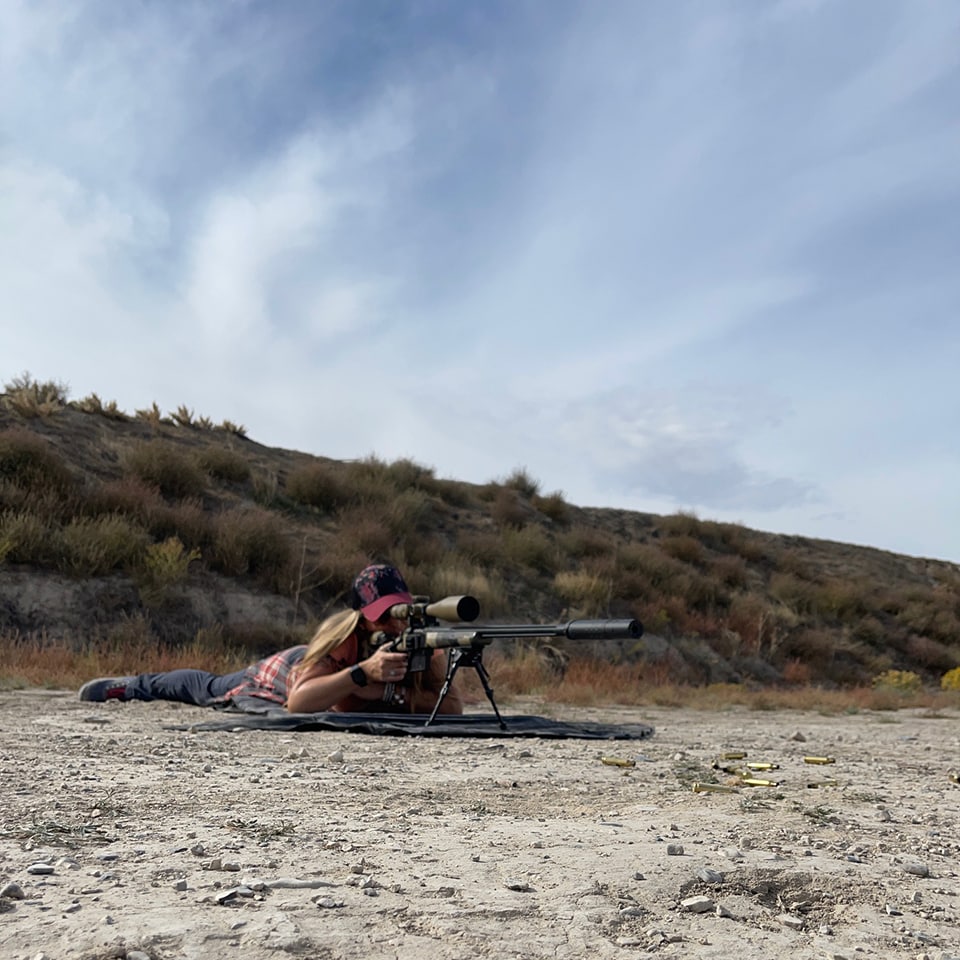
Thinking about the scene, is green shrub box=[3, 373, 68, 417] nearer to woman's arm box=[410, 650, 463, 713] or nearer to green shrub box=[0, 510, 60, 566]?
green shrub box=[0, 510, 60, 566]

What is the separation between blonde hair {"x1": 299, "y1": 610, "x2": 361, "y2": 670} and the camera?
706 centimetres

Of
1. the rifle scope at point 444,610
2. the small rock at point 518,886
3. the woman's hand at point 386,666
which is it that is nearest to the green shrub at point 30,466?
the woman's hand at point 386,666

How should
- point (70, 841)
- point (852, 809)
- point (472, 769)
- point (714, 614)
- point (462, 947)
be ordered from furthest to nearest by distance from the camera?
point (714, 614), point (472, 769), point (852, 809), point (70, 841), point (462, 947)

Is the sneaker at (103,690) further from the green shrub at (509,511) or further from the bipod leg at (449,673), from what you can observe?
the green shrub at (509,511)

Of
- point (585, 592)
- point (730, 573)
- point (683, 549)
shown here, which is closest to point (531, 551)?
point (585, 592)

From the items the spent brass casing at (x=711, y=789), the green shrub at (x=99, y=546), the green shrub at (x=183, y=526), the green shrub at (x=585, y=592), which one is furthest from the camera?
the green shrub at (x=585, y=592)

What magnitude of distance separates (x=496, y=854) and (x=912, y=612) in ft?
86.5

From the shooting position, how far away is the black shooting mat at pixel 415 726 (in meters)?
6.82

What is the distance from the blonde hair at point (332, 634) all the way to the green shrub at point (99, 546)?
27.5 feet

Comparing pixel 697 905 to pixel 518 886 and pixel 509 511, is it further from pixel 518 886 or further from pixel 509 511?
pixel 509 511

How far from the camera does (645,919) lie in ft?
8.20

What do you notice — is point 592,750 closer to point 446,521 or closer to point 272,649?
point 272,649

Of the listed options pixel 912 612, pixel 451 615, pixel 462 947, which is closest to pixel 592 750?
pixel 451 615

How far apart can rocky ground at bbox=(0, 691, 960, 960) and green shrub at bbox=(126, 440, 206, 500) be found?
43.3 feet
